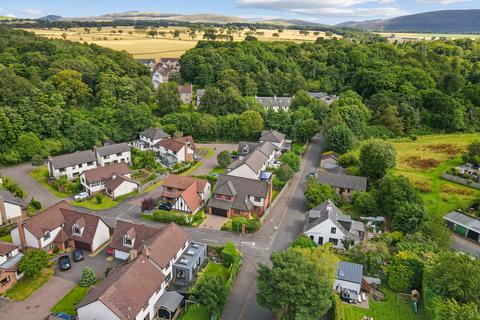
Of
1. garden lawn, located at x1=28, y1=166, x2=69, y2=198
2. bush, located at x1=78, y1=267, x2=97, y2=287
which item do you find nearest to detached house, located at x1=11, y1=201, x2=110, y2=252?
bush, located at x1=78, y1=267, x2=97, y2=287

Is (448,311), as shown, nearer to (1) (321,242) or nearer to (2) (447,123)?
(1) (321,242)

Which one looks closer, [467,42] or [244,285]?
[244,285]

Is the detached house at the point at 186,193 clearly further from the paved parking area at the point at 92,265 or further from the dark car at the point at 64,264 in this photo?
the dark car at the point at 64,264

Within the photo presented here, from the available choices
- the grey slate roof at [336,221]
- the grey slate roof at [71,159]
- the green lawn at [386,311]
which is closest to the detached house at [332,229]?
the grey slate roof at [336,221]

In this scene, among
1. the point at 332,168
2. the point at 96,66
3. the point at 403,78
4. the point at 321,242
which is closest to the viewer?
the point at 321,242

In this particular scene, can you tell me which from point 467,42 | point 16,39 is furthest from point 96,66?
point 467,42

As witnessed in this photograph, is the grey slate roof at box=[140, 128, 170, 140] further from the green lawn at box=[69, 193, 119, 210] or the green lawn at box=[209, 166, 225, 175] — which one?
the green lawn at box=[69, 193, 119, 210]
